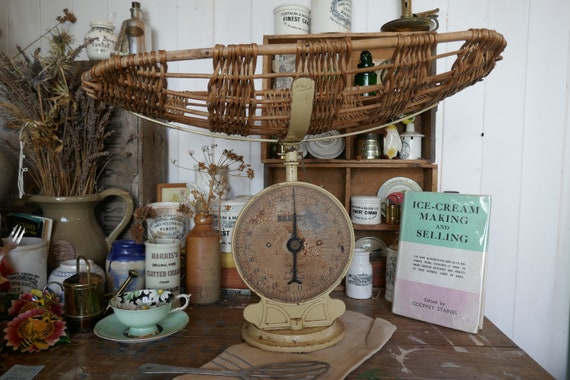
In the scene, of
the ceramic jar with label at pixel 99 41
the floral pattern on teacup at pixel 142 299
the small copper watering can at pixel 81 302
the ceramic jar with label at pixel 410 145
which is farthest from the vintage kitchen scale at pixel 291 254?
the ceramic jar with label at pixel 99 41

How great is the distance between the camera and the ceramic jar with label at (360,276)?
114cm

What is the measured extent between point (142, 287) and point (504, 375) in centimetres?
92

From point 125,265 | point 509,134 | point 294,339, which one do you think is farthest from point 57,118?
point 509,134

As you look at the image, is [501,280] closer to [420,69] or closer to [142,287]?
[420,69]

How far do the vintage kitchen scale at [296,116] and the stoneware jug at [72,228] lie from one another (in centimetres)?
52

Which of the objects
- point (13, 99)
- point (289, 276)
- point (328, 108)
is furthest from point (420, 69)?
point (13, 99)

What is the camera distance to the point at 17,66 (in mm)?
1104

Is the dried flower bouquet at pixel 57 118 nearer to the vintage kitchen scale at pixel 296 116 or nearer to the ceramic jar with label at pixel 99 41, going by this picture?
the ceramic jar with label at pixel 99 41

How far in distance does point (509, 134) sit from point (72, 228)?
155cm

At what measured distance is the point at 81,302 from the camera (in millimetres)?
897

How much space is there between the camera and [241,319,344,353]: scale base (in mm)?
801

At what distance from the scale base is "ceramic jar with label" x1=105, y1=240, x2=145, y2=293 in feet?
1.36

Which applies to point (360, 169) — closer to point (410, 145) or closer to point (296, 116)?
point (410, 145)

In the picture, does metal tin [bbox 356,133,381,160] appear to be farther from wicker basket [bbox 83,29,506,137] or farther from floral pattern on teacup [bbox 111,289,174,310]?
floral pattern on teacup [bbox 111,289,174,310]
